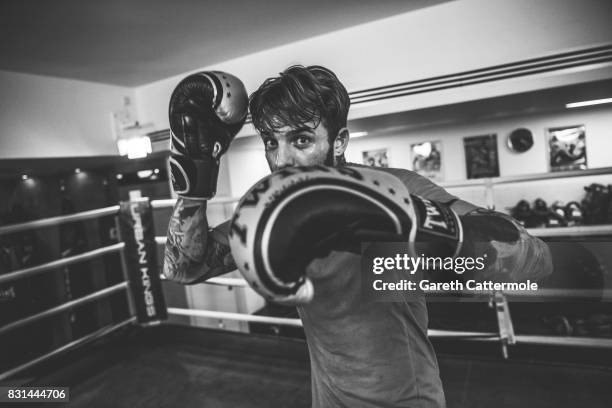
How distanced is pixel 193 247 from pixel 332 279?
379mm

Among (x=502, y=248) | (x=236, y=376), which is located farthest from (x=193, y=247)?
(x=236, y=376)

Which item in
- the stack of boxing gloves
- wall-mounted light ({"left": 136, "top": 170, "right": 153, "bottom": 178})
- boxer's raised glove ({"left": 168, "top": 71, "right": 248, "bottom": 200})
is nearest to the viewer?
boxer's raised glove ({"left": 168, "top": 71, "right": 248, "bottom": 200})

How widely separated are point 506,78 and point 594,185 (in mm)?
2554

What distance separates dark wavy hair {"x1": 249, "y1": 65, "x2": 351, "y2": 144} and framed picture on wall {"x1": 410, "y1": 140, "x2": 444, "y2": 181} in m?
4.70

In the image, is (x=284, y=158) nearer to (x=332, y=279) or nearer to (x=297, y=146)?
(x=297, y=146)

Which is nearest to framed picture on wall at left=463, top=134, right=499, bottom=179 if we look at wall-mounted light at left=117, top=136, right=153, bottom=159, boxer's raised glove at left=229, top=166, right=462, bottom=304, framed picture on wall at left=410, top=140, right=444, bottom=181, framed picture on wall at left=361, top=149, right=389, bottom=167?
framed picture on wall at left=410, top=140, right=444, bottom=181

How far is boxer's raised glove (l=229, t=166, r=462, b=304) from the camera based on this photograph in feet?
Answer: 1.64

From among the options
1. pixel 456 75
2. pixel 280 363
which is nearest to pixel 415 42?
pixel 456 75

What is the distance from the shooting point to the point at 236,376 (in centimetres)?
236

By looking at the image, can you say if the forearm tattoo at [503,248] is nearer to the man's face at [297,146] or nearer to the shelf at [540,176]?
the man's face at [297,146]

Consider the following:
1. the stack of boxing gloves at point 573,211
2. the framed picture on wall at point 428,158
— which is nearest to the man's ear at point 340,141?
the stack of boxing gloves at point 573,211

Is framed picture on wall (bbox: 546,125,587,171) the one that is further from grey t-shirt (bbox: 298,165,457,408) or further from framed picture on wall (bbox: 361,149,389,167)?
grey t-shirt (bbox: 298,165,457,408)

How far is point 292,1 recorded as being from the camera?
258 cm

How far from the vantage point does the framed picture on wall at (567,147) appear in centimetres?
467
